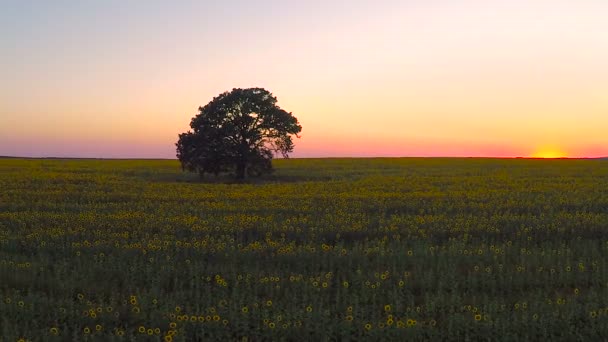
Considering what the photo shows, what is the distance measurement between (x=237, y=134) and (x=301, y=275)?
27.9m

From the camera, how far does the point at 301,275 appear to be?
8.46 metres

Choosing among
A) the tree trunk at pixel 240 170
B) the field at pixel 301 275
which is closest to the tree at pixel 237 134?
the tree trunk at pixel 240 170

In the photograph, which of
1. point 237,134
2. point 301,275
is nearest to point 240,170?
point 237,134

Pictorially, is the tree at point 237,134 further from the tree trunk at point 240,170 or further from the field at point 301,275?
the field at point 301,275

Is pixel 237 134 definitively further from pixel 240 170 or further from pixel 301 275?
pixel 301 275

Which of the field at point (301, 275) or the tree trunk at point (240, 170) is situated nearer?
the field at point (301, 275)

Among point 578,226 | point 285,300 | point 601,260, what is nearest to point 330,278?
point 285,300

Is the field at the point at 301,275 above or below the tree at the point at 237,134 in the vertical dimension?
below

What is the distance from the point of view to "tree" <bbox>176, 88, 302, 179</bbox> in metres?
34.8

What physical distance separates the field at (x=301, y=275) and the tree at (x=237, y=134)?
62.8 feet

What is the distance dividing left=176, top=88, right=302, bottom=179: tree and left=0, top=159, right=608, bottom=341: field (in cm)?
1914

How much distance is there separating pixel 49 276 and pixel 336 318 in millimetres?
5076

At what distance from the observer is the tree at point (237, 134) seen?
3478 centimetres

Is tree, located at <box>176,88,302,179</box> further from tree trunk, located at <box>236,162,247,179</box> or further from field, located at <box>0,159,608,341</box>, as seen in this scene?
field, located at <box>0,159,608,341</box>
